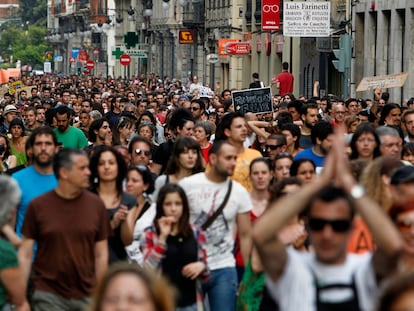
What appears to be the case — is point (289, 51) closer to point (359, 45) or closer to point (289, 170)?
point (359, 45)

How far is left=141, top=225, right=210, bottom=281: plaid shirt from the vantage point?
10859mm

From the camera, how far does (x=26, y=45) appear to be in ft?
577

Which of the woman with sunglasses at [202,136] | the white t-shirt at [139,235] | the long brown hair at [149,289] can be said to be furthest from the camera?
the woman with sunglasses at [202,136]

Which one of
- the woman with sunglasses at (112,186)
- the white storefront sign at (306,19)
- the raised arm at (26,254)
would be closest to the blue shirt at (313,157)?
the woman with sunglasses at (112,186)

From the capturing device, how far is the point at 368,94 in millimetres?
42938

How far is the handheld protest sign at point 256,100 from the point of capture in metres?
24.5

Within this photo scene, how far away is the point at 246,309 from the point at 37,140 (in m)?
3.10

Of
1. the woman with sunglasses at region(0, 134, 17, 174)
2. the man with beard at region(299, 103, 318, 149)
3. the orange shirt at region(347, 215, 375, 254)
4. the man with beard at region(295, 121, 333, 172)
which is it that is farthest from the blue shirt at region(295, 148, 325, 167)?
the orange shirt at region(347, 215, 375, 254)

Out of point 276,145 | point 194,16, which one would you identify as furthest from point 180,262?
point 194,16

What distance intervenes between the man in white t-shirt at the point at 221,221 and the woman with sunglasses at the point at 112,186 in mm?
488

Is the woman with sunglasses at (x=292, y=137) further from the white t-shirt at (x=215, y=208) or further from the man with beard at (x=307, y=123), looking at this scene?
the white t-shirt at (x=215, y=208)

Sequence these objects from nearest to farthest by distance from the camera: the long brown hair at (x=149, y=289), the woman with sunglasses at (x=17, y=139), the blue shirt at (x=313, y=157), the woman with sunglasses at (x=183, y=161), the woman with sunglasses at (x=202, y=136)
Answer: the long brown hair at (x=149, y=289) → the woman with sunglasses at (x=183, y=161) → the blue shirt at (x=313, y=157) → the woman with sunglasses at (x=202, y=136) → the woman with sunglasses at (x=17, y=139)

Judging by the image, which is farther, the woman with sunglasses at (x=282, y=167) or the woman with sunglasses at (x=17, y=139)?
the woman with sunglasses at (x=17, y=139)

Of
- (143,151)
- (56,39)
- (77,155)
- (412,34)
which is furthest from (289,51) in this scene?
(56,39)
